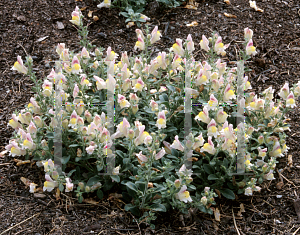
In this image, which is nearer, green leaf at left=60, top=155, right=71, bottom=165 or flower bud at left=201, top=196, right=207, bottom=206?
flower bud at left=201, top=196, right=207, bottom=206

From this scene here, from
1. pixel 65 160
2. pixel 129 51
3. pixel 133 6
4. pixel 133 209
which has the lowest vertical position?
pixel 133 209

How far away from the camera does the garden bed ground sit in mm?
2924

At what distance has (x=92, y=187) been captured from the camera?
299 centimetres

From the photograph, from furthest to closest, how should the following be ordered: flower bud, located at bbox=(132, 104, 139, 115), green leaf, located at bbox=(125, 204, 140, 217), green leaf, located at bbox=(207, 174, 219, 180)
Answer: flower bud, located at bbox=(132, 104, 139, 115)
green leaf, located at bbox=(207, 174, 219, 180)
green leaf, located at bbox=(125, 204, 140, 217)

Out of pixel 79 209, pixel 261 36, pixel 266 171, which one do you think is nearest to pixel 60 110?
pixel 79 209

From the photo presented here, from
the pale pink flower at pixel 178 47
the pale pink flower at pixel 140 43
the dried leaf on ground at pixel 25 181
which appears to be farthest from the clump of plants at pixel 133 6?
the dried leaf on ground at pixel 25 181

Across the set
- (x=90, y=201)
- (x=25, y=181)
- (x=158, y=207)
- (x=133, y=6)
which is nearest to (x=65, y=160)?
(x=90, y=201)

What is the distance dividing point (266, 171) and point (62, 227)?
5.66ft

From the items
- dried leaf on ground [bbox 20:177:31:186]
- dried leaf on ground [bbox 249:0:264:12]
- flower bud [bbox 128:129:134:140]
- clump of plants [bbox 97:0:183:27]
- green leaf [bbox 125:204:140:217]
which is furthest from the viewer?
dried leaf on ground [bbox 249:0:264:12]

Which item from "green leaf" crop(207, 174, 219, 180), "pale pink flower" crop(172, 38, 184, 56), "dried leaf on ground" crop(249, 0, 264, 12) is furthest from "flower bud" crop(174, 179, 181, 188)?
"dried leaf on ground" crop(249, 0, 264, 12)

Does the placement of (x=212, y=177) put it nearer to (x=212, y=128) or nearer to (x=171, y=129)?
(x=212, y=128)

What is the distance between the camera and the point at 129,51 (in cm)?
482

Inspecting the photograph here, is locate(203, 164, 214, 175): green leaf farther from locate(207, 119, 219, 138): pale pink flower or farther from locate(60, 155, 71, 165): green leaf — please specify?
locate(60, 155, 71, 165): green leaf

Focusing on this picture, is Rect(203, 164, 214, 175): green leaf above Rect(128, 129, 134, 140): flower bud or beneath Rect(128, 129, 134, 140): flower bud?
beneath
